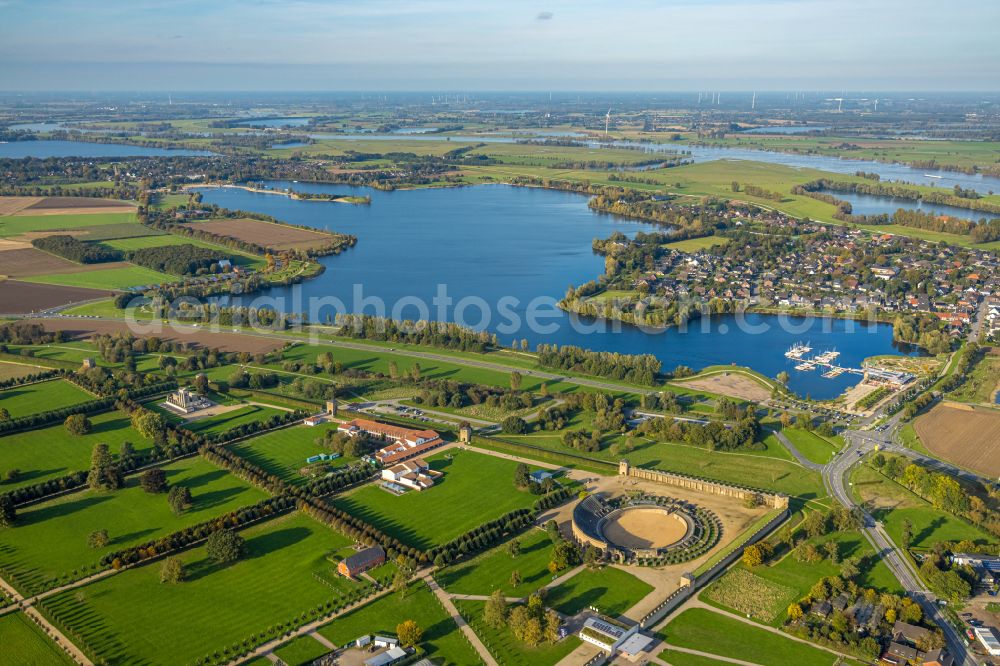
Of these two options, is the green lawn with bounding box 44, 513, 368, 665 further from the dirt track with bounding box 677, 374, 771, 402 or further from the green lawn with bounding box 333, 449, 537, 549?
the dirt track with bounding box 677, 374, 771, 402

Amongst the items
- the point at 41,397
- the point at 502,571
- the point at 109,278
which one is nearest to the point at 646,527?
the point at 502,571

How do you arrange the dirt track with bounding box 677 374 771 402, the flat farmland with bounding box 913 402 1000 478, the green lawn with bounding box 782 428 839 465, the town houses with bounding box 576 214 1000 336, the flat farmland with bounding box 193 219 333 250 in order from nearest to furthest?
the flat farmland with bounding box 913 402 1000 478 < the green lawn with bounding box 782 428 839 465 < the dirt track with bounding box 677 374 771 402 < the town houses with bounding box 576 214 1000 336 < the flat farmland with bounding box 193 219 333 250

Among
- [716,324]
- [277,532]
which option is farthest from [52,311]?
[716,324]

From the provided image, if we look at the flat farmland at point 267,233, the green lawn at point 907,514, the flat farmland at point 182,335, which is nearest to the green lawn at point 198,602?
the green lawn at point 907,514

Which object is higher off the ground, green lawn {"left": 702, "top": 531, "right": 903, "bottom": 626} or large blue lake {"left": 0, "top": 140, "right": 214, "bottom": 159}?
large blue lake {"left": 0, "top": 140, "right": 214, "bottom": 159}

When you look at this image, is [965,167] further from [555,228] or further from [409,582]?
[409,582]

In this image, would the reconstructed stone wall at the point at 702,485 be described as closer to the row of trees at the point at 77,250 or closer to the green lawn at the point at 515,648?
the green lawn at the point at 515,648

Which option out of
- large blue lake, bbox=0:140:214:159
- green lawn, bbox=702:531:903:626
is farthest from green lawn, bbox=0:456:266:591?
large blue lake, bbox=0:140:214:159
